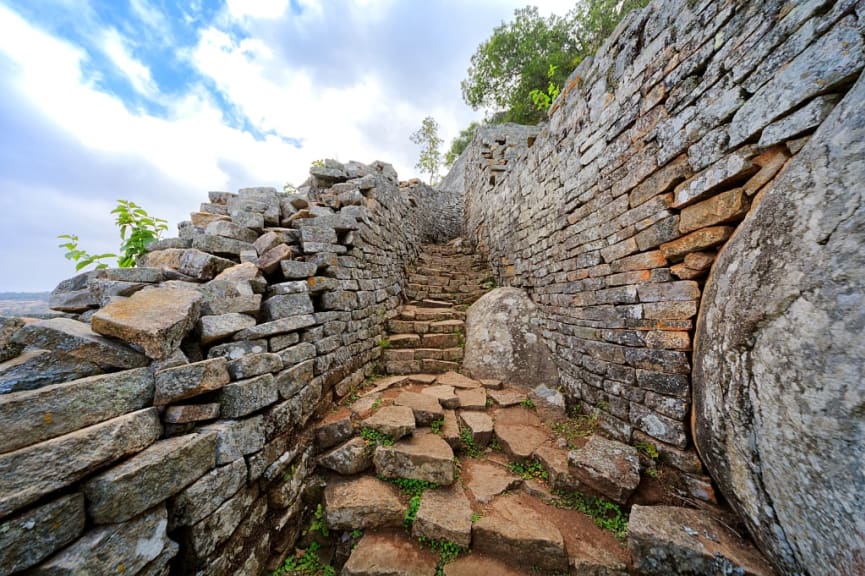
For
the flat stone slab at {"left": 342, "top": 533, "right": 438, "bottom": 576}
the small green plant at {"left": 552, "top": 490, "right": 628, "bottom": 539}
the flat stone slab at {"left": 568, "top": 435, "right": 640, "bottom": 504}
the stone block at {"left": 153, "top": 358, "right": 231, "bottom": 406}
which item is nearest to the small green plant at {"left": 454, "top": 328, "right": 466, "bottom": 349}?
the flat stone slab at {"left": 568, "top": 435, "right": 640, "bottom": 504}

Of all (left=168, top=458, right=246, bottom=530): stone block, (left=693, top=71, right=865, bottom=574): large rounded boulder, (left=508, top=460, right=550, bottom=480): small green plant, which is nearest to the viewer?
(left=693, top=71, right=865, bottom=574): large rounded boulder

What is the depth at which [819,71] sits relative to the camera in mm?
1431

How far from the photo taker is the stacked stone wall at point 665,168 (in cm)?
156

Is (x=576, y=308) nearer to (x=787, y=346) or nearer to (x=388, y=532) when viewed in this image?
(x=787, y=346)

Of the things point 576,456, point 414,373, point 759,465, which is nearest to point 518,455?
point 576,456

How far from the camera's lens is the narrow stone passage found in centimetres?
193

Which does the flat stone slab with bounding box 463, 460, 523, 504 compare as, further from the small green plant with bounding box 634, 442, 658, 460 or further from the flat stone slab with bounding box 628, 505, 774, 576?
the small green plant with bounding box 634, 442, 658, 460

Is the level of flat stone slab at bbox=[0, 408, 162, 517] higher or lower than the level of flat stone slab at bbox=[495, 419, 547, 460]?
higher

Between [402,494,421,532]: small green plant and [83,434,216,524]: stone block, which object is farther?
[402,494,421,532]: small green plant

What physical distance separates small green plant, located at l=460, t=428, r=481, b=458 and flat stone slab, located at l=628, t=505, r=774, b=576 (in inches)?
52.2

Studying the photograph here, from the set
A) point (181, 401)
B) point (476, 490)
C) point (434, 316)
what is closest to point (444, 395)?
point (476, 490)

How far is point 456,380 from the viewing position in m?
3.92

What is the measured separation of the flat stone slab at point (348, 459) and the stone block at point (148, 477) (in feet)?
3.39

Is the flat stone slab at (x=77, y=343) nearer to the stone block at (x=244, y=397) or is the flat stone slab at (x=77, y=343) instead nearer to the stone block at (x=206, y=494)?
the stone block at (x=244, y=397)
